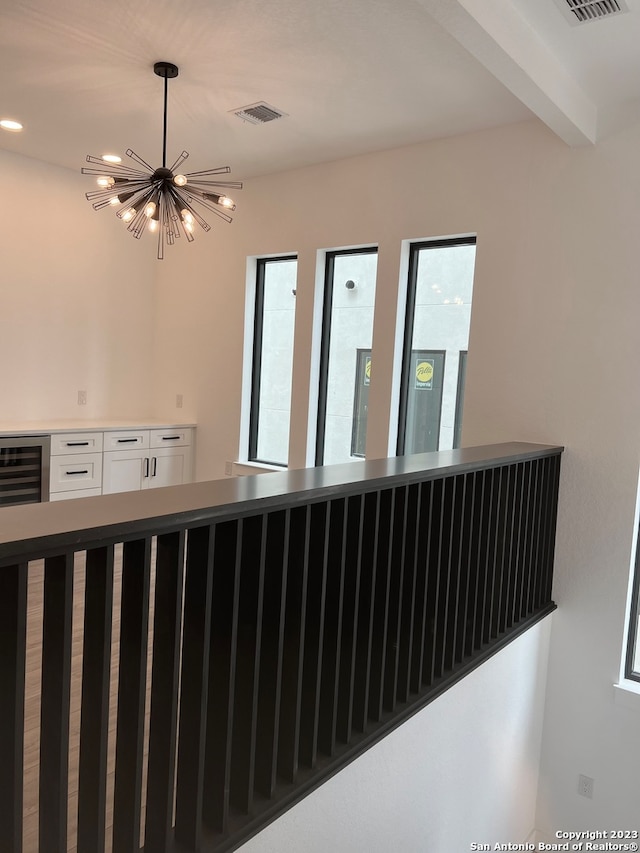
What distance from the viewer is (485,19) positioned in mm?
2275

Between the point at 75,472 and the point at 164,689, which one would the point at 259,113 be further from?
the point at 164,689

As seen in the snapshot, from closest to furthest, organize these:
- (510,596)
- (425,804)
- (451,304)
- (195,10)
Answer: (425,804)
(195,10)
(510,596)
(451,304)

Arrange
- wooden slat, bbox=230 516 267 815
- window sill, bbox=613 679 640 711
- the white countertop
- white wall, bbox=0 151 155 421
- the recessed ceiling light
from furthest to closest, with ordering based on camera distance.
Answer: white wall, bbox=0 151 155 421 → the white countertop → the recessed ceiling light → window sill, bbox=613 679 640 711 → wooden slat, bbox=230 516 267 815

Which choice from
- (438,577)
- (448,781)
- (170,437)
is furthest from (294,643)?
(170,437)

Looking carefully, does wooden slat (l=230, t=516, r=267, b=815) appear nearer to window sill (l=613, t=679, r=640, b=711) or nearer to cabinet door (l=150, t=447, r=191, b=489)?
window sill (l=613, t=679, r=640, b=711)

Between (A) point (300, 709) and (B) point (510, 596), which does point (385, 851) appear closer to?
(A) point (300, 709)

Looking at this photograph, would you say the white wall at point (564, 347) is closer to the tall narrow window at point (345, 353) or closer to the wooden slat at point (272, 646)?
the tall narrow window at point (345, 353)

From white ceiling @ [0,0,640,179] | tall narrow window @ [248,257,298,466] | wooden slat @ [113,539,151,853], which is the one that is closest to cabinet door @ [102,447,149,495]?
tall narrow window @ [248,257,298,466]

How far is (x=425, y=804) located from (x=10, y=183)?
466 centimetres

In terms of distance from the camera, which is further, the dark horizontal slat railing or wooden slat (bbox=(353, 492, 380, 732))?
wooden slat (bbox=(353, 492, 380, 732))

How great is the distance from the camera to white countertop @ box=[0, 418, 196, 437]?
14.5ft

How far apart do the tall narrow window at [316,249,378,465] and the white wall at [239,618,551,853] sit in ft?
5.92

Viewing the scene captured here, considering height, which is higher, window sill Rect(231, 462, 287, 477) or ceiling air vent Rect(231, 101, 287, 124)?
ceiling air vent Rect(231, 101, 287, 124)

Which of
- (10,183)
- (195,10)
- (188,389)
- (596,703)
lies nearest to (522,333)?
(596,703)
